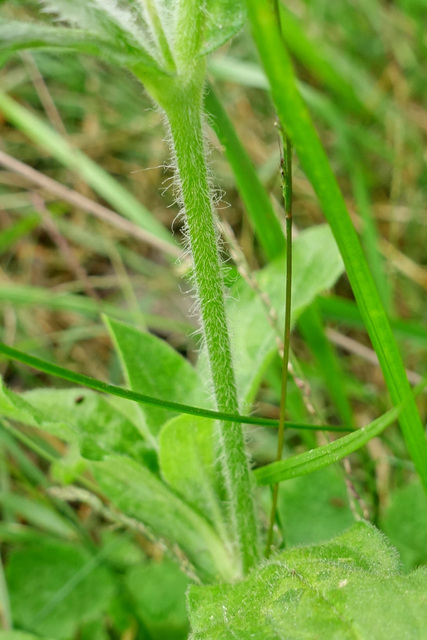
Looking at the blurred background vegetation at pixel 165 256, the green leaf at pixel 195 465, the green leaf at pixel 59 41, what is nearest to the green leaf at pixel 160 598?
the blurred background vegetation at pixel 165 256

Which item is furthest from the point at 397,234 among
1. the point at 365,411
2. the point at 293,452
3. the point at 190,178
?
the point at 190,178

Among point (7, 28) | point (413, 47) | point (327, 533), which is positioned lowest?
point (327, 533)

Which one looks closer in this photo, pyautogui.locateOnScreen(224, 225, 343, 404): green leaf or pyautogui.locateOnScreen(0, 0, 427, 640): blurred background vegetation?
pyautogui.locateOnScreen(224, 225, 343, 404): green leaf

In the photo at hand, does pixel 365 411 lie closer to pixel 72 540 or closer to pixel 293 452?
pixel 293 452

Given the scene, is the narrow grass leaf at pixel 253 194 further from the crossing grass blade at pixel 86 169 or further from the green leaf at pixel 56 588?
the green leaf at pixel 56 588

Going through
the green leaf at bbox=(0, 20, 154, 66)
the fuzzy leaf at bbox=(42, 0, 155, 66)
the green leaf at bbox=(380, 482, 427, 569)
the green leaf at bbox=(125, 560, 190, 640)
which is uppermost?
the fuzzy leaf at bbox=(42, 0, 155, 66)

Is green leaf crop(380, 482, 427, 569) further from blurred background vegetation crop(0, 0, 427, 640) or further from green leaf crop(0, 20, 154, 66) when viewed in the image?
green leaf crop(0, 20, 154, 66)

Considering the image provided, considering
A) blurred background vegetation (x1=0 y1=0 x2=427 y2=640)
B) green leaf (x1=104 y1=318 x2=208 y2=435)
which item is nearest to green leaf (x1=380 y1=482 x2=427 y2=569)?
blurred background vegetation (x1=0 y1=0 x2=427 y2=640)

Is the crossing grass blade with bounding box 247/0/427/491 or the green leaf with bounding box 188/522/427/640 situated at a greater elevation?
the crossing grass blade with bounding box 247/0/427/491

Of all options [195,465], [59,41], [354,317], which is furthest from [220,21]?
[354,317]
